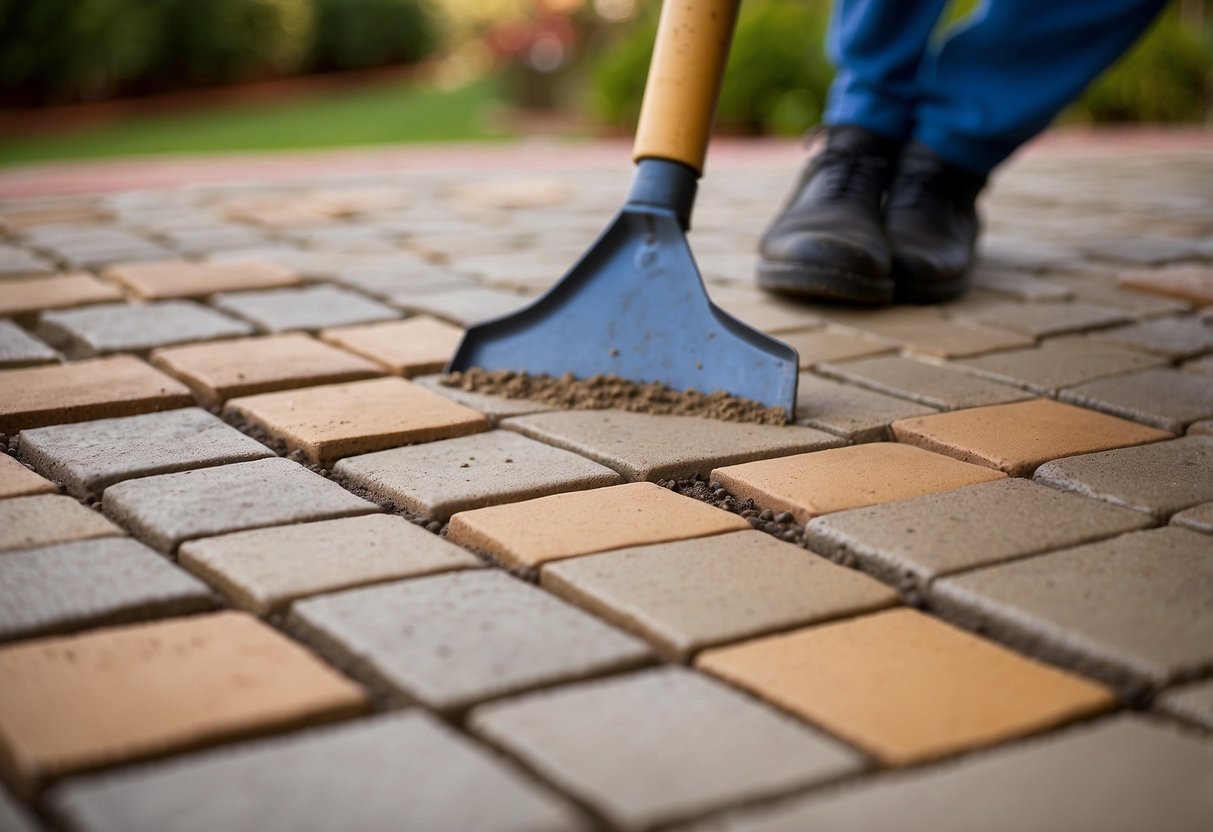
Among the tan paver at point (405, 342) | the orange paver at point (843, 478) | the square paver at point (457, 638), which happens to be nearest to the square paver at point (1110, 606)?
the orange paver at point (843, 478)

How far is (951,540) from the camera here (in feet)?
4.58

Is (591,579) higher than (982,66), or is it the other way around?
(982,66)

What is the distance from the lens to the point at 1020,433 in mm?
1799

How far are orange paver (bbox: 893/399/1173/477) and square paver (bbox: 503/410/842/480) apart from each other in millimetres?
141

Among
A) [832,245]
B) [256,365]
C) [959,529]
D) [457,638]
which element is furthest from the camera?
[832,245]

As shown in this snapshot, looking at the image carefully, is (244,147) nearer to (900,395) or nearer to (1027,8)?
(1027,8)

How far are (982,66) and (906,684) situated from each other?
217cm

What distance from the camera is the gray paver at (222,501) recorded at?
4.59 ft

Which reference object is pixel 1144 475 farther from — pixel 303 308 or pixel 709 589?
pixel 303 308

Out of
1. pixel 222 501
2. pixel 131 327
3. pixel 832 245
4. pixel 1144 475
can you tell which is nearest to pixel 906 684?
pixel 1144 475

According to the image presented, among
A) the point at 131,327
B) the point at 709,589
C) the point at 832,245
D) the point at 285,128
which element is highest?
the point at 832,245

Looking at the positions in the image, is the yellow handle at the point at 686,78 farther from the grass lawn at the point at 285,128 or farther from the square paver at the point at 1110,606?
the grass lawn at the point at 285,128

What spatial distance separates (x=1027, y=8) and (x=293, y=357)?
182cm

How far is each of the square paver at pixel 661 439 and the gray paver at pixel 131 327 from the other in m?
0.78
